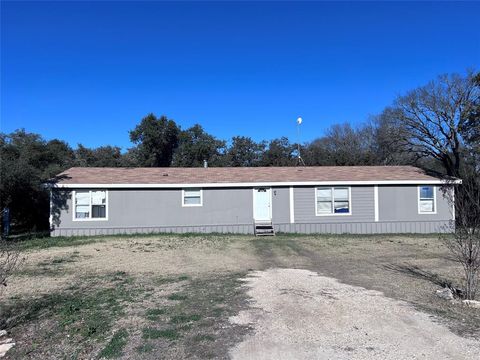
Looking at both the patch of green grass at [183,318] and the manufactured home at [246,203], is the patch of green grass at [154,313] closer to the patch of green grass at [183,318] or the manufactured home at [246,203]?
the patch of green grass at [183,318]

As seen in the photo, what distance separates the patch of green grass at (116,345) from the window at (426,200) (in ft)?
55.1

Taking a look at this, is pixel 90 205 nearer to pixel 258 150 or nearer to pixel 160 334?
pixel 160 334

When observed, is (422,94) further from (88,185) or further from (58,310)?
(58,310)

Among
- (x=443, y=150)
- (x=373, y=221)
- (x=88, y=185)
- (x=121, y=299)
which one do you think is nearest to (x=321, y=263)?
(x=121, y=299)

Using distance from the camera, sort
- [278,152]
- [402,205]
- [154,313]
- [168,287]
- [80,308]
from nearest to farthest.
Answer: [154,313], [80,308], [168,287], [402,205], [278,152]

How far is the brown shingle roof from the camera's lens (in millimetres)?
17625

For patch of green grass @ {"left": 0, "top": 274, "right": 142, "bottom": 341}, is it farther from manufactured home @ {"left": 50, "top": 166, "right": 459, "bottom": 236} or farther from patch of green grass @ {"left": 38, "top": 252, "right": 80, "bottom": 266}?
manufactured home @ {"left": 50, "top": 166, "right": 459, "bottom": 236}

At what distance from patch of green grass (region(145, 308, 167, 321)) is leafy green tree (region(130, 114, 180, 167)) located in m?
34.7

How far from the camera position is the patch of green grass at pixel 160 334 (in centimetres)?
471

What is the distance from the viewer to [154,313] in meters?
5.65

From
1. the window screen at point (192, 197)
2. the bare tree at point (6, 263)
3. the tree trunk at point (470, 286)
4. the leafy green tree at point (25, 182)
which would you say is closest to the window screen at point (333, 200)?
the window screen at point (192, 197)

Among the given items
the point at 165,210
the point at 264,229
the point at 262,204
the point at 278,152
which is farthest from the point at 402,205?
the point at 278,152

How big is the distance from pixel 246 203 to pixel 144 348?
13.6 m

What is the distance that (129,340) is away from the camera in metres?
4.62
